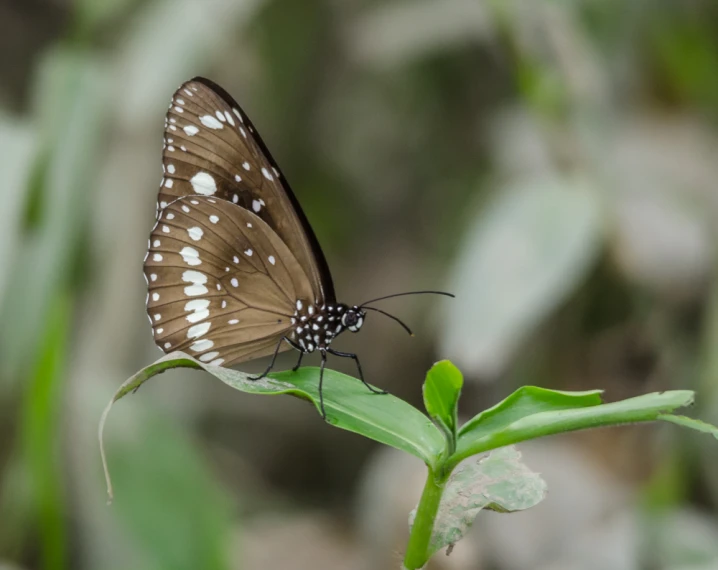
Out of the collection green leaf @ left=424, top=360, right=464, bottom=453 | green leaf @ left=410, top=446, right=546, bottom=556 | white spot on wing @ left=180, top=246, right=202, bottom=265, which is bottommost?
green leaf @ left=410, top=446, right=546, bottom=556

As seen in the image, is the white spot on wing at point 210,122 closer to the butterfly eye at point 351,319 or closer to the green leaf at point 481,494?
the butterfly eye at point 351,319

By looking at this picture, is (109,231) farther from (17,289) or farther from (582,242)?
(582,242)

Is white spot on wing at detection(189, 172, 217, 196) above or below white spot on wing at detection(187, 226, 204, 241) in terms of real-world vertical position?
above

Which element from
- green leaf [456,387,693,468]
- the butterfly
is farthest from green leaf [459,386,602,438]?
the butterfly

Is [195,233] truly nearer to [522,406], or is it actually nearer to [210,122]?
[210,122]

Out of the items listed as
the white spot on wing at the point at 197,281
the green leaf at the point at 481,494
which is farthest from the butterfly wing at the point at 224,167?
the green leaf at the point at 481,494

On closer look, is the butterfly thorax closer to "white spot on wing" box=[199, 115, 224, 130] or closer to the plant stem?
"white spot on wing" box=[199, 115, 224, 130]
